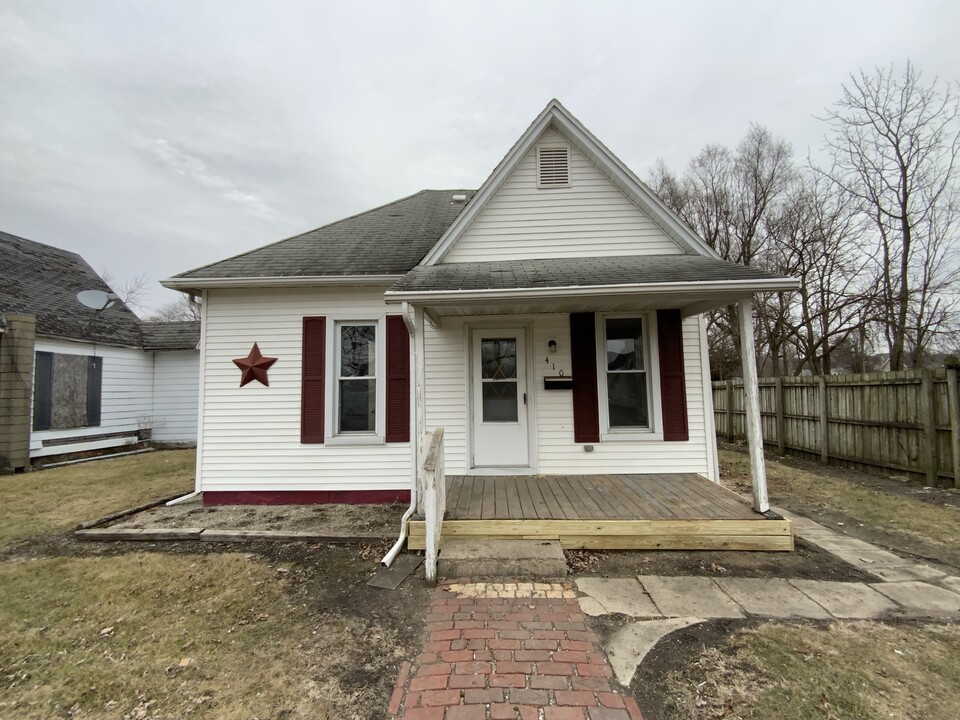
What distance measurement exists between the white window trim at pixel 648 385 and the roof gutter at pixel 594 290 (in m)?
1.49

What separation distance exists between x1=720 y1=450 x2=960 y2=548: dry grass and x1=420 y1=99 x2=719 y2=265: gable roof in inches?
157

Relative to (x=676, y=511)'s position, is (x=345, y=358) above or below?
above

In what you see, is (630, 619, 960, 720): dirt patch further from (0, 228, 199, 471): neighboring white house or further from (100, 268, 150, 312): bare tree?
(100, 268, 150, 312): bare tree

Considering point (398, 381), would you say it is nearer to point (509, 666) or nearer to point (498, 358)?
point (498, 358)

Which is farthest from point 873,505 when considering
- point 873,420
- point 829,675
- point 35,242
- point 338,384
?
point 35,242

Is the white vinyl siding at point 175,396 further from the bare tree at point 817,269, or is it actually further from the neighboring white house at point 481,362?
the bare tree at point 817,269

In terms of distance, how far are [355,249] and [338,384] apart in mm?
2241

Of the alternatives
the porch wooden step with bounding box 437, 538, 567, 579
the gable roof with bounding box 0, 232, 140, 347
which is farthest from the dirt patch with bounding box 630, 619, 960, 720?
the gable roof with bounding box 0, 232, 140, 347

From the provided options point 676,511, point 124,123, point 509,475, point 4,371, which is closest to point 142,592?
point 509,475

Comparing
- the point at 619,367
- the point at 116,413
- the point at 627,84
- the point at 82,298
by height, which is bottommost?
the point at 116,413

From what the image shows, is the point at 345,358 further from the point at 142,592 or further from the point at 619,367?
the point at 619,367

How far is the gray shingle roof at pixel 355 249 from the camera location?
19.1ft

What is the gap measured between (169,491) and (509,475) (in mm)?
5893

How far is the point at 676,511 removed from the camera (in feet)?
13.9
